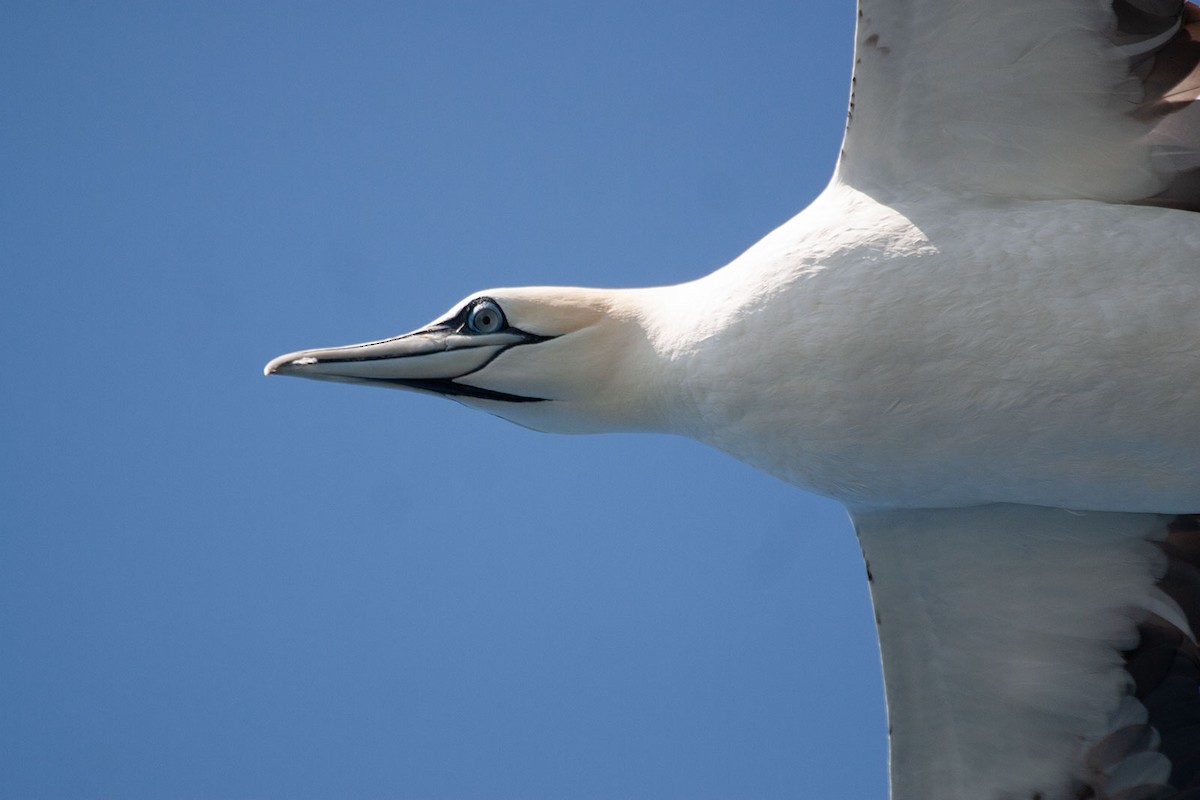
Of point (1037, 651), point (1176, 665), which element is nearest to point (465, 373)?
point (1037, 651)

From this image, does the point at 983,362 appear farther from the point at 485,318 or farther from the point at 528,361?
the point at 485,318

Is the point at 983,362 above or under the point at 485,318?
under

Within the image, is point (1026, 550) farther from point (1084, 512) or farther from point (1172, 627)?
point (1172, 627)

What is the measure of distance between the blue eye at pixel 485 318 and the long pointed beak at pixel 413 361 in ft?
0.10

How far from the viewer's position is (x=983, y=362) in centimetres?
364

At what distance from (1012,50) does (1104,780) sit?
8.52 feet

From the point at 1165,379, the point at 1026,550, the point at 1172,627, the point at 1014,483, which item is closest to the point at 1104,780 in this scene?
the point at 1172,627

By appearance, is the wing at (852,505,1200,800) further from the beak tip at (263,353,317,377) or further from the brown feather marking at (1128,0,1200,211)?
the beak tip at (263,353,317,377)

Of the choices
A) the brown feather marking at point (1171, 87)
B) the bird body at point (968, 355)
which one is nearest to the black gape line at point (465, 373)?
the bird body at point (968, 355)

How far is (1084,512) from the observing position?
4.33 metres

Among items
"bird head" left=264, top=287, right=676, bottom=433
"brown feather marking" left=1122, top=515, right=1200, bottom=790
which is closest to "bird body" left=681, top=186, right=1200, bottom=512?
"bird head" left=264, top=287, right=676, bottom=433

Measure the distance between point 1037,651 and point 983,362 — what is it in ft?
4.91

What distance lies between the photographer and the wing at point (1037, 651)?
441 centimetres

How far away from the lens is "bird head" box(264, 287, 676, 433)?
13.9 ft
